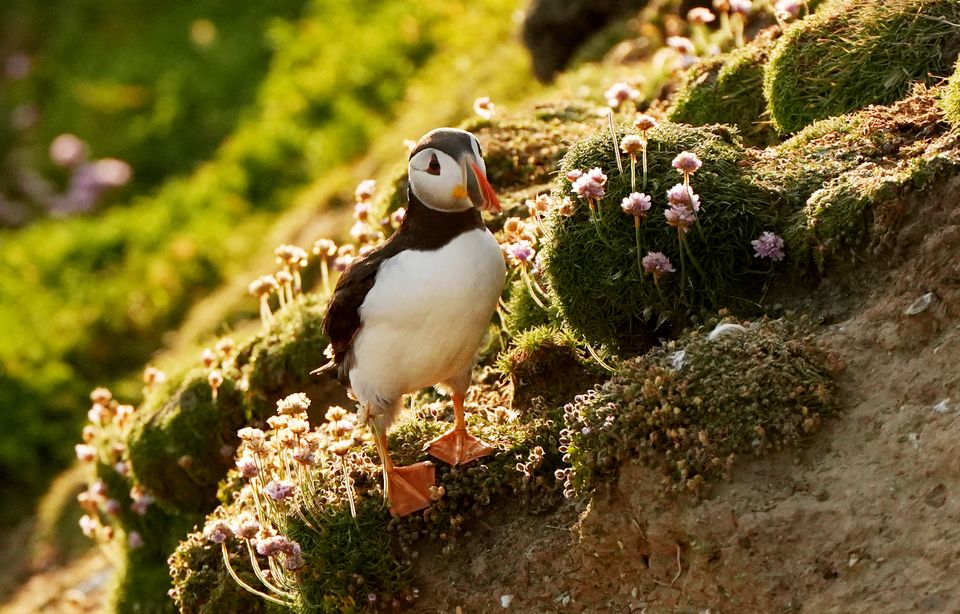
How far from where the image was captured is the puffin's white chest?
5262 millimetres

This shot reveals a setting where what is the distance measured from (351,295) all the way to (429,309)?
1.52 feet

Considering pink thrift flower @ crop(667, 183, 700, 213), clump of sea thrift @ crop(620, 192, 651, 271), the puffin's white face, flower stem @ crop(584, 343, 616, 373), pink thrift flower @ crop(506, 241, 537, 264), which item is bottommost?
flower stem @ crop(584, 343, 616, 373)

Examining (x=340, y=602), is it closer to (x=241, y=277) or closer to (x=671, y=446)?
(x=671, y=446)

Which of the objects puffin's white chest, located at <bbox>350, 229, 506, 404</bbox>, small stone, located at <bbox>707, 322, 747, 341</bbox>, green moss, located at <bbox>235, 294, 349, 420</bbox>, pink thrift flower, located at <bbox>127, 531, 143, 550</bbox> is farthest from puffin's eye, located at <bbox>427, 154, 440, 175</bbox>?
pink thrift flower, located at <bbox>127, 531, 143, 550</bbox>

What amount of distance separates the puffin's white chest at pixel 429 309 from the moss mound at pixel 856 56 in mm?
1962

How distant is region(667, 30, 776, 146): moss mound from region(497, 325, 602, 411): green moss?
1640 millimetres

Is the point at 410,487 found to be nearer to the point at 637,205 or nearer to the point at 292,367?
the point at 637,205

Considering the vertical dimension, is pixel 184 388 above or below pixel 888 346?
above

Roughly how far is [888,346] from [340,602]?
8.08 ft

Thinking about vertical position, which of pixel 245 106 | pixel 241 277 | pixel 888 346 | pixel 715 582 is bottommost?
pixel 715 582

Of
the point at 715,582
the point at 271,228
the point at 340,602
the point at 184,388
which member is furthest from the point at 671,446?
the point at 271,228

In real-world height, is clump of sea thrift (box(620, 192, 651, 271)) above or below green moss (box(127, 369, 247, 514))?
below

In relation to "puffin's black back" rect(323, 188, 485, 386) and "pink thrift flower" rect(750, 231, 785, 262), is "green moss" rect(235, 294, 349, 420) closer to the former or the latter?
"puffin's black back" rect(323, 188, 485, 386)

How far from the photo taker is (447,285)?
17.2 feet
